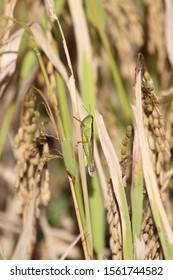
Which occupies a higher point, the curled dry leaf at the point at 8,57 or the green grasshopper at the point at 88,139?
the curled dry leaf at the point at 8,57

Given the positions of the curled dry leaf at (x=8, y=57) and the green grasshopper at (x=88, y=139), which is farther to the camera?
the curled dry leaf at (x=8, y=57)

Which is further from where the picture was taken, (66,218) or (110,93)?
(110,93)

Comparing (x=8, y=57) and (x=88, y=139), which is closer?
(x=88, y=139)

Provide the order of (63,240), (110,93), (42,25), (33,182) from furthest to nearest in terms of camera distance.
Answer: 1. (110,93)
2. (63,240)
3. (42,25)
4. (33,182)

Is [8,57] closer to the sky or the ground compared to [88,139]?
closer to the sky

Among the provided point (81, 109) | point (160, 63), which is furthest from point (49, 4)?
point (160, 63)

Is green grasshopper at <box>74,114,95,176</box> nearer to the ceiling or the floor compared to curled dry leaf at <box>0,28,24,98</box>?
nearer to the floor

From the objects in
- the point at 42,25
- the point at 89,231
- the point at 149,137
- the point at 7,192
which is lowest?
the point at 89,231

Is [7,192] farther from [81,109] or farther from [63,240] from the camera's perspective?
[81,109]

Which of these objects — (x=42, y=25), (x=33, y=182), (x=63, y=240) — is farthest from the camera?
(x=63, y=240)

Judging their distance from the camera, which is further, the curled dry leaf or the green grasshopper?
the curled dry leaf

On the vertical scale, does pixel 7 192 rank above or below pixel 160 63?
below
